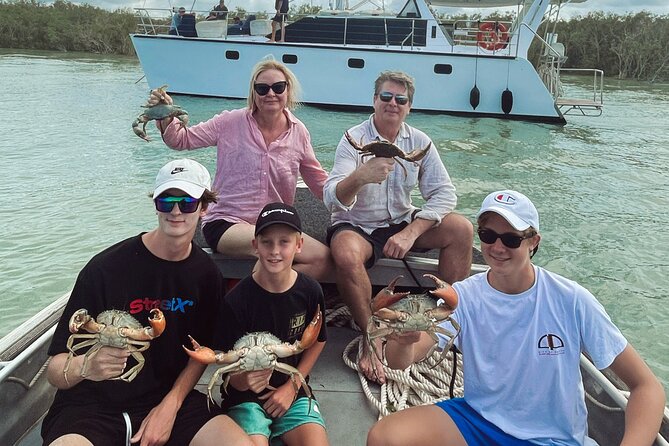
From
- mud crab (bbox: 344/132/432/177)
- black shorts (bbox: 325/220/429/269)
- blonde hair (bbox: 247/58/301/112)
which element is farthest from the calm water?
blonde hair (bbox: 247/58/301/112)

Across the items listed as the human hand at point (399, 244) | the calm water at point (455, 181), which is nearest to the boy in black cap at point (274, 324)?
the human hand at point (399, 244)

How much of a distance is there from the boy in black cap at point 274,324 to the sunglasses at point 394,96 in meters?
1.22

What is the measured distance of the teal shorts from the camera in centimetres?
220

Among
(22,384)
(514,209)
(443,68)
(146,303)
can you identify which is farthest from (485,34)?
(22,384)

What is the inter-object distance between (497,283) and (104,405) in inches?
63.4

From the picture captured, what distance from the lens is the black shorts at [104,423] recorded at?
1.95 meters

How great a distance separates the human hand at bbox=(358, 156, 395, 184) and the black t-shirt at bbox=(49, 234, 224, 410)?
3.52ft

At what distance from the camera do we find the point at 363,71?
16.6 m

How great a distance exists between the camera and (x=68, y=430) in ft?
6.37

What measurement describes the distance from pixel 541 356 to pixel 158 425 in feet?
4.81

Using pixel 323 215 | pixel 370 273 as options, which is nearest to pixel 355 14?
pixel 323 215

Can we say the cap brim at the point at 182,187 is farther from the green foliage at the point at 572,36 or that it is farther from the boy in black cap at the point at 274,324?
the green foliage at the point at 572,36

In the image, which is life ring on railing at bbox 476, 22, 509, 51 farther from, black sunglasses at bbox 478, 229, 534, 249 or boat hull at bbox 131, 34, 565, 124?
black sunglasses at bbox 478, 229, 534, 249

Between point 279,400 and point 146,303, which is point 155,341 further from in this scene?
point 279,400
